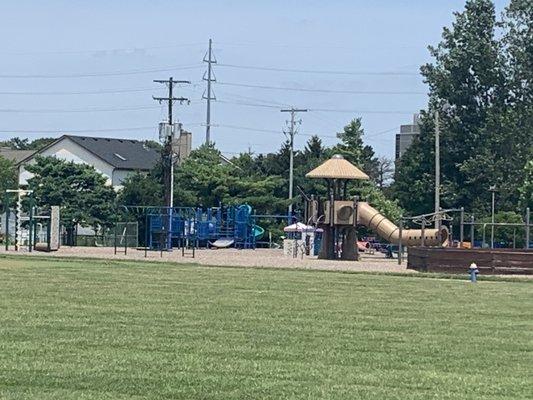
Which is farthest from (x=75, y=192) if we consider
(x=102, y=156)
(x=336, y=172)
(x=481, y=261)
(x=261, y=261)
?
(x=481, y=261)

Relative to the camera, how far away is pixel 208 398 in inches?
468

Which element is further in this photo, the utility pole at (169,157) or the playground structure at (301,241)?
the utility pole at (169,157)

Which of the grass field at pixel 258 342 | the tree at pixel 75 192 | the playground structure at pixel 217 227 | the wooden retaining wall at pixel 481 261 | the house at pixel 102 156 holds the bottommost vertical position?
the grass field at pixel 258 342

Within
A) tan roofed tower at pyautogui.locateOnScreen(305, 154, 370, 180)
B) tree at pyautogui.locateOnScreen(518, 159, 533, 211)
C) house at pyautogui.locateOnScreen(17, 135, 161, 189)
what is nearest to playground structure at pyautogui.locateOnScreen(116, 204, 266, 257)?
tan roofed tower at pyautogui.locateOnScreen(305, 154, 370, 180)

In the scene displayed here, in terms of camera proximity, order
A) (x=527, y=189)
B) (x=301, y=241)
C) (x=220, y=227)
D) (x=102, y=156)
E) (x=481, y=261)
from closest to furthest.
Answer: (x=481, y=261) < (x=301, y=241) < (x=527, y=189) < (x=220, y=227) < (x=102, y=156)

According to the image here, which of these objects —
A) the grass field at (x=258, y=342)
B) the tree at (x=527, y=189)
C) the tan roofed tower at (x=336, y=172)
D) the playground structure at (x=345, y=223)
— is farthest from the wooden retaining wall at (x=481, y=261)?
the tree at (x=527, y=189)

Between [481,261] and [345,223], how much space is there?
16786 mm

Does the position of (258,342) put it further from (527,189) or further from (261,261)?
(527,189)

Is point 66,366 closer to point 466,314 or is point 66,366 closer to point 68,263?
point 466,314

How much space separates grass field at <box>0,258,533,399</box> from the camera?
12.6 meters

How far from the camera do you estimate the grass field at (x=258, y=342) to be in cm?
1264

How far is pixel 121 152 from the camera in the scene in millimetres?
115875

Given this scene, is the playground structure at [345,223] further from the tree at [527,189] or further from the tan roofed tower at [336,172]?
the tree at [527,189]

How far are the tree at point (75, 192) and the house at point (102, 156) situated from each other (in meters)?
23.8
